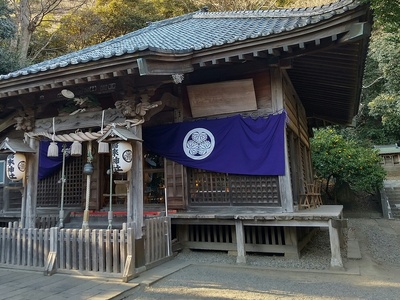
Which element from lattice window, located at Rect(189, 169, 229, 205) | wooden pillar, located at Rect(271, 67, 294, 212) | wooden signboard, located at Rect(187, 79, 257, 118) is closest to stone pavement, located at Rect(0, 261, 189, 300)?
lattice window, located at Rect(189, 169, 229, 205)

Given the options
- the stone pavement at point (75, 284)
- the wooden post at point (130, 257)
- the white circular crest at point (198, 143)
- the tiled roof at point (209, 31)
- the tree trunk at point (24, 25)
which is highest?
the tree trunk at point (24, 25)

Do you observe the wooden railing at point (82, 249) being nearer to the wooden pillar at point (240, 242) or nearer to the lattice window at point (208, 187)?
the lattice window at point (208, 187)

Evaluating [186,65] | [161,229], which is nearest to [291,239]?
[161,229]

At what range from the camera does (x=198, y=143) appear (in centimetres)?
663

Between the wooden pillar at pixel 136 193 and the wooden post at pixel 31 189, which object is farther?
the wooden post at pixel 31 189

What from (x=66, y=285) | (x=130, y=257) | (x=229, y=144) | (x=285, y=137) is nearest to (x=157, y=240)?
(x=130, y=257)

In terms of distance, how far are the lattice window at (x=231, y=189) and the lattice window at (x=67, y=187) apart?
350 centimetres

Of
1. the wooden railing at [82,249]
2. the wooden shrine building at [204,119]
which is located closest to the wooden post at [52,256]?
the wooden railing at [82,249]

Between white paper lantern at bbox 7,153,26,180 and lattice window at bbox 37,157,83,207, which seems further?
lattice window at bbox 37,157,83,207

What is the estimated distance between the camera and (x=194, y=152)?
21.7ft

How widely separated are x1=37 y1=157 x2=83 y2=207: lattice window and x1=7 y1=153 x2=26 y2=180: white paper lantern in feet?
6.48

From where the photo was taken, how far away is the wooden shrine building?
517 cm

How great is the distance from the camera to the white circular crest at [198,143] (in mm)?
6543

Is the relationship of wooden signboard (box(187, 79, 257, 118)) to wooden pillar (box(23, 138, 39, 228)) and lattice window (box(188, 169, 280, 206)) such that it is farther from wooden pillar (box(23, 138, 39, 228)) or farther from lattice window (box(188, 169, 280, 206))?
wooden pillar (box(23, 138, 39, 228))
